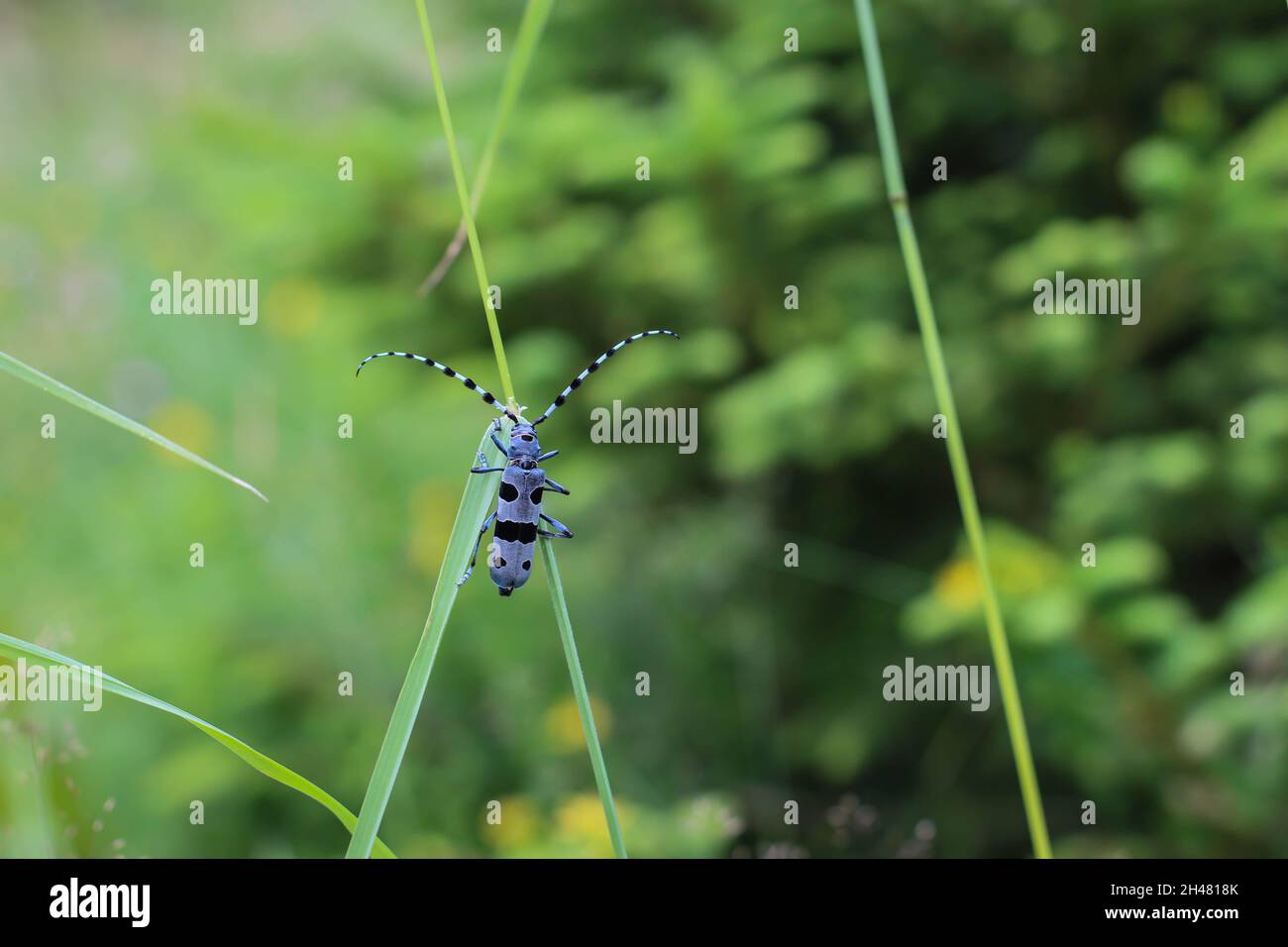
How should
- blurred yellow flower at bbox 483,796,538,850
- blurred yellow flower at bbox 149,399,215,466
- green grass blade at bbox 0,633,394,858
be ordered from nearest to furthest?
green grass blade at bbox 0,633,394,858
blurred yellow flower at bbox 483,796,538,850
blurred yellow flower at bbox 149,399,215,466

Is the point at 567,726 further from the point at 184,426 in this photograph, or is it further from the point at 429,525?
the point at 184,426

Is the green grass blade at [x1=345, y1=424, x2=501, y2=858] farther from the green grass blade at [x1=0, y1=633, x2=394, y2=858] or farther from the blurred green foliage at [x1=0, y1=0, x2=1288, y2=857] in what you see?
the blurred green foliage at [x1=0, y1=0, x2=1288, y2=857]

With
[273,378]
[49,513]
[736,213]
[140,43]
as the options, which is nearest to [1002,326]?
[736,213]

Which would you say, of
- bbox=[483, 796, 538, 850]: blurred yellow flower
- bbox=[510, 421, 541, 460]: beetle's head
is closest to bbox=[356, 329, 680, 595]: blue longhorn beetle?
bbox=[510, 421, 541, 460]: beetle's head

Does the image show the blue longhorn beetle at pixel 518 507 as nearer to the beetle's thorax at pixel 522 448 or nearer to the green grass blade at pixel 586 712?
the beetle's thorax at pixel 522 448

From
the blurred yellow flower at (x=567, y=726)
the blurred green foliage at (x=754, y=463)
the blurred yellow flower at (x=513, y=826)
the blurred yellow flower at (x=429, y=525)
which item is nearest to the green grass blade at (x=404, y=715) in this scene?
the blurred green foliage at (x=754, y=463)

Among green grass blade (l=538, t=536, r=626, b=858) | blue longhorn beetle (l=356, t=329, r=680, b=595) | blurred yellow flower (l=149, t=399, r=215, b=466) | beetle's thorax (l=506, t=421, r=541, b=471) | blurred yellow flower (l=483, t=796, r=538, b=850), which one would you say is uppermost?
blurred yellow flower (l=149, t=399, r=215, b=466)
